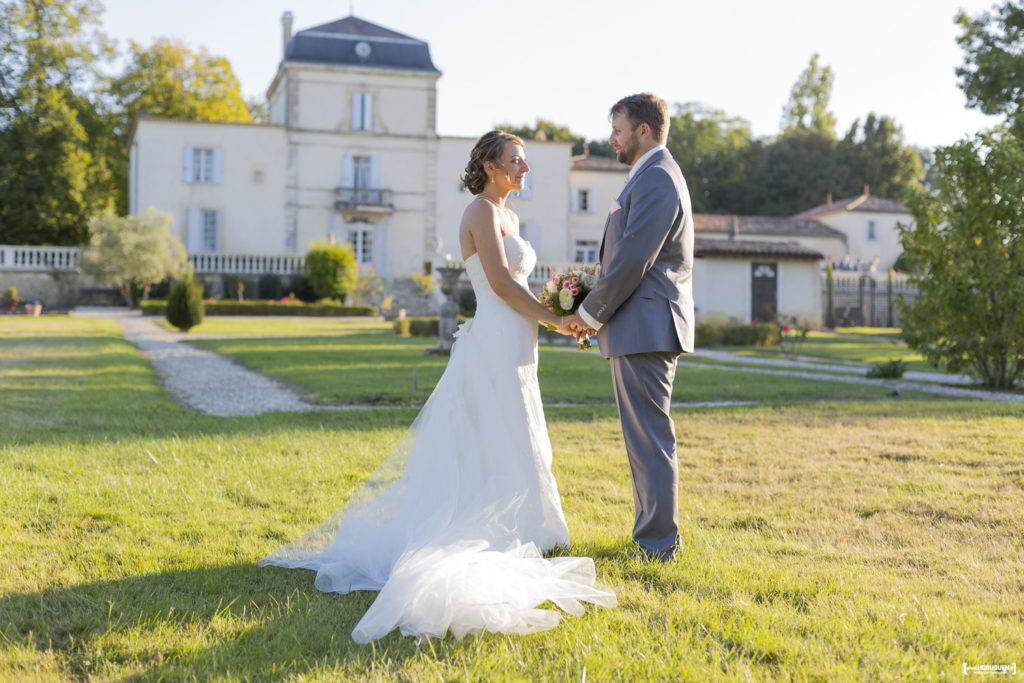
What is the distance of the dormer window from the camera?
35.7 metres

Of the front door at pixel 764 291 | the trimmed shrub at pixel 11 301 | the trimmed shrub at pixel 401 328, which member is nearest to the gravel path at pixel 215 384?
the trimmed shrub at pixel 401 328

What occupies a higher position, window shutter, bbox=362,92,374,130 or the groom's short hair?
window shutter, bbox=362,92,374,130

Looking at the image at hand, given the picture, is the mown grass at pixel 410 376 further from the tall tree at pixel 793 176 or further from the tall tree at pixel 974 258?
the tall tree at pixel 793 176

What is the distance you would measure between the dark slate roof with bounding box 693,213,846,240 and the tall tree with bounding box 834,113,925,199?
925 cm

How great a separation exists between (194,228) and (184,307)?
16.0 meters

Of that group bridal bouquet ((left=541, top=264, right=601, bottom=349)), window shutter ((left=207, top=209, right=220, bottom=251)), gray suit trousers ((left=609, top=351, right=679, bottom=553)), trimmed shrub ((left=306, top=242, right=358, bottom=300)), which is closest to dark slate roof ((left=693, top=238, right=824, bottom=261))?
trimmed shrub ((left=306, top=242, right=358, bottom=300))

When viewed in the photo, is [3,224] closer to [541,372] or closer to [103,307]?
[103,307]

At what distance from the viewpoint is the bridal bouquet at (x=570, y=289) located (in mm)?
3920

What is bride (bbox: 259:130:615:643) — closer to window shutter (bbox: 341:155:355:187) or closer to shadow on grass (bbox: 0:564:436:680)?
shadow on grass (bbox: 0:564:436:680)

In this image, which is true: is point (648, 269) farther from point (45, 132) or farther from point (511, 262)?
point (45, 132)

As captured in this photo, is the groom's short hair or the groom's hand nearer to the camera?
the groom's short hair

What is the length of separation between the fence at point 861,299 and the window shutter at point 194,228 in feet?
78.0

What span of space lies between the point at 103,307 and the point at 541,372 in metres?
22.8

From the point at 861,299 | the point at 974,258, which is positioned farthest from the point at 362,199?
the point at 974,258
